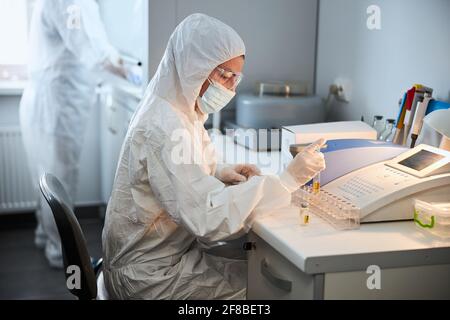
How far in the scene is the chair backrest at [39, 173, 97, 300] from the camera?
140 cm

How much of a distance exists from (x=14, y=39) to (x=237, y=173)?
214 cm

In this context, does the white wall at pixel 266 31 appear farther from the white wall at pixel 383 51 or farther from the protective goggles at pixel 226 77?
the protective goggles at pixel 226 77

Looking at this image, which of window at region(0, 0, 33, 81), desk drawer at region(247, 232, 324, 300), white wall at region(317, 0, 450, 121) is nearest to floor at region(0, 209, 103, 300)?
window at region(0, 0, 33, 81)

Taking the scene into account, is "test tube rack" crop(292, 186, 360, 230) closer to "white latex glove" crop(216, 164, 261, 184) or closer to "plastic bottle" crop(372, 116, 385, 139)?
"white latex glove" crop(216, 164, 261, 184)

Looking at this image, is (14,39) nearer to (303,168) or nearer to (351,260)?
(303,168)

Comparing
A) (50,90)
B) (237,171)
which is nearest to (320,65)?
(237,171)

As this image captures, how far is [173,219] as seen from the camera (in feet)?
4.79

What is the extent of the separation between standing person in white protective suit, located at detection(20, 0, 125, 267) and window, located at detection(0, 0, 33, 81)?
0.48m

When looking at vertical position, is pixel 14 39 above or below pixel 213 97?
above

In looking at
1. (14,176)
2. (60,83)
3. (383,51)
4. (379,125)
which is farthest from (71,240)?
(14,176)

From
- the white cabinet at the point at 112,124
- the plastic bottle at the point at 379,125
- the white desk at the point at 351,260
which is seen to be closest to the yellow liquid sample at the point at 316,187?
the white desk at the point at 351,260

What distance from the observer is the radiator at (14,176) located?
10.7 feet

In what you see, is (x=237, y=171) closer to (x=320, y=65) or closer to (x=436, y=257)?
(x=436, y=257)

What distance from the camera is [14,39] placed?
3369mm
